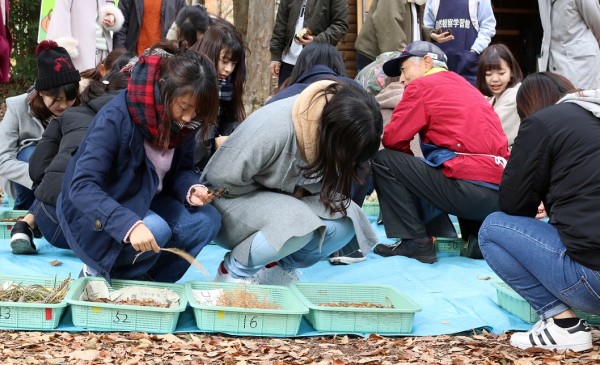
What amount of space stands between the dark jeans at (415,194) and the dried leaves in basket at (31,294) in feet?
6.73

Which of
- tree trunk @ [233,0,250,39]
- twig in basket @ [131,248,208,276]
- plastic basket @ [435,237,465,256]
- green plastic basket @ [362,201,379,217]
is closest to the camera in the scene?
twig in basket @ [131,248,208,276]

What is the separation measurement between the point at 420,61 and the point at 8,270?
2.69 metres

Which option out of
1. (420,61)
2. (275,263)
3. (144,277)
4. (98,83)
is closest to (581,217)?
(275,263)

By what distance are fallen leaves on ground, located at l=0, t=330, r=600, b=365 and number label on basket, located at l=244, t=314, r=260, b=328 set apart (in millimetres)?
55

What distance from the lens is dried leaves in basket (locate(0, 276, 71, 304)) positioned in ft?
11.8

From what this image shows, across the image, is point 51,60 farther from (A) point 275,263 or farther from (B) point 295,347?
(B) point 295,347

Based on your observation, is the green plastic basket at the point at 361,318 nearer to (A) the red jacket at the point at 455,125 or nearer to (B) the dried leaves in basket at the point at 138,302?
(B) the dried leaves in basket at the point at 138,302

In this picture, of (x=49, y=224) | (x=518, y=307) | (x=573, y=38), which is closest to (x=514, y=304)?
(x=518, y=307)

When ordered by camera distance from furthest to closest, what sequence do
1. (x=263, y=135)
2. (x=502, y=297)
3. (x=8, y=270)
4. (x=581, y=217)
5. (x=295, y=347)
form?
(x=8, y=270) → (x=502, y=297) → (x=263, y=135) → (x=295, y=347) → (x=581, y=217)

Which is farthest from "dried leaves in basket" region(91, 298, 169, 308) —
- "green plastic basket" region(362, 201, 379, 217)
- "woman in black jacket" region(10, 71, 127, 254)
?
"green plastic basket" region(362, 201, 379, 217)

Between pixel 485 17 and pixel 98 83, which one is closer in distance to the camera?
pixel 98 83

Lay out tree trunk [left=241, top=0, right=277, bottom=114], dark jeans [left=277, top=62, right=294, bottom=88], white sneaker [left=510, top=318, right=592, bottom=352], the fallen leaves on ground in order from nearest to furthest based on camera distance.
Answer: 1. the fallen leaves on ground
2. white sneaker [left=510, top=318, right=592, bottom=352]
3. dark jeans [left=277, top=62, right=294, bottom=88]
4. tree trunk [left=241, top=0, right=277, bottom=114]

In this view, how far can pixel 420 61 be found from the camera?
17.5 feet

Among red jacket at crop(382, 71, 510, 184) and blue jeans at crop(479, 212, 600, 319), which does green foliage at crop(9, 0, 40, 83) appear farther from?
blue jeans at crop(479, 212, 600, 319)
